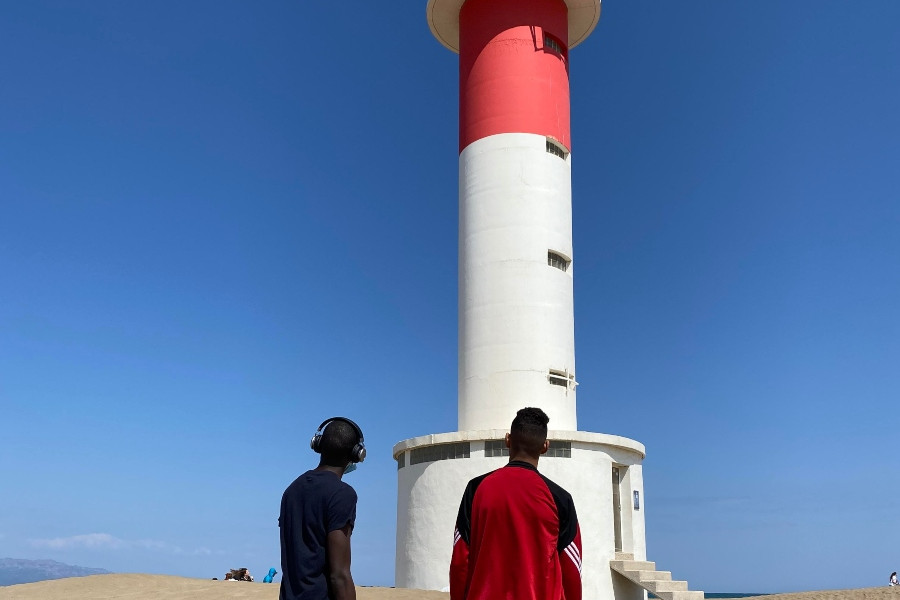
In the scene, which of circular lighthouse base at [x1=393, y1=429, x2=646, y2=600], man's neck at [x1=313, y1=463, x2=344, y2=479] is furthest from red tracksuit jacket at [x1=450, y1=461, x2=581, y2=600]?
circular lighthouse base at [x1=393, y1=429, x2=646, y2=600]

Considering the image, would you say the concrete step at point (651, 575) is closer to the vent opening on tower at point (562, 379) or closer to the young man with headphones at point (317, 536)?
the vent opening on tower at point (562, 379)

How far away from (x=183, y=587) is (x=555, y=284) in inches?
416

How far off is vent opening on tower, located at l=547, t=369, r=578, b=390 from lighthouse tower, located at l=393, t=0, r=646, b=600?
0.09 feet

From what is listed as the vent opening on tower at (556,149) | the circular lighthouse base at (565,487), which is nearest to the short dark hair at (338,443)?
the circular lighthouse base at (565,487)

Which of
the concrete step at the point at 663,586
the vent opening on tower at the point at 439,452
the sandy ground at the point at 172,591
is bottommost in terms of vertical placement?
the sandy ground at the point at 172,591

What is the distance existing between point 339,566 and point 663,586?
1477 centimetres

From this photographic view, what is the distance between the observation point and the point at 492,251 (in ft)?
68.4

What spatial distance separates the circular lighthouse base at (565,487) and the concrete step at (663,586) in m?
0.98

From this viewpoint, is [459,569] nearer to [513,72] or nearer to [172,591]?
[172,591]

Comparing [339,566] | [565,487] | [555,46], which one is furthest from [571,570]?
[555,46]

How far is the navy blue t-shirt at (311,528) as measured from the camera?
4.70 m

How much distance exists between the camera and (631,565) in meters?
18.7

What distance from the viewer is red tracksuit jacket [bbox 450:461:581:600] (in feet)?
15.6

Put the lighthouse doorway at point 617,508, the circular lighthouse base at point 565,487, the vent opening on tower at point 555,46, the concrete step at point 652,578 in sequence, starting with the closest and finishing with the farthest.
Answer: the concrete step at point 652,578, the circular lighthouse base at point 565,487, the lighthouse doorway at point 617,508, the vent opening on tower at point 555,46
